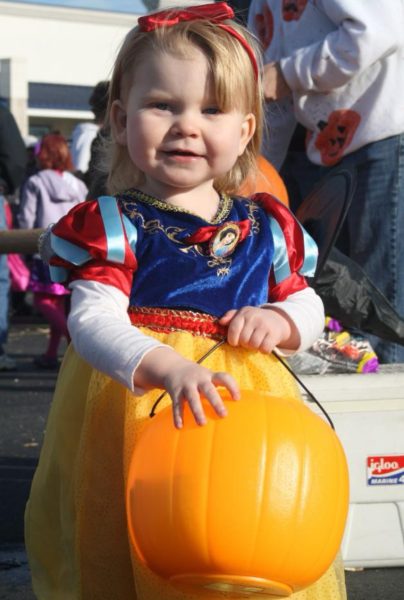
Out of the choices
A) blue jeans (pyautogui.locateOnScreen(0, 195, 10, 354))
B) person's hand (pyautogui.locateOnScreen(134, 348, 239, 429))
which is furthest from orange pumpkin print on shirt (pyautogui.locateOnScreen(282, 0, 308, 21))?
blue jeans (pyautogui.locateOnScreen(0, 195, 10, 354))

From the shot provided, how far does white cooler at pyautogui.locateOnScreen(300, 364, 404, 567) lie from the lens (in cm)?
318

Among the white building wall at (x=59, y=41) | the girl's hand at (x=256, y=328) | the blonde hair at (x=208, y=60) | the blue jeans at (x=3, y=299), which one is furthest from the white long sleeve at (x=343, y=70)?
the white building wall at (x=59, y=41)

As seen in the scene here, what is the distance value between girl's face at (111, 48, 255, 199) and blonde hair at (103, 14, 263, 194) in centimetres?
2

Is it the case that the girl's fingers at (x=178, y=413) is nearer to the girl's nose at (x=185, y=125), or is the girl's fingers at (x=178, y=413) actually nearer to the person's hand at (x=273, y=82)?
the girl's nose at (x=185, y=125)

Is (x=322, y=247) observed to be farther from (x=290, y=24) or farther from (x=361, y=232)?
(x=290, y=24)

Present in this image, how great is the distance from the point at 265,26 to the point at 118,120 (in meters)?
1.95

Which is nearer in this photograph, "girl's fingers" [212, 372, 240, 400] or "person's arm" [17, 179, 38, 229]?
"girl's fingers" [212, 372, 240, 400]

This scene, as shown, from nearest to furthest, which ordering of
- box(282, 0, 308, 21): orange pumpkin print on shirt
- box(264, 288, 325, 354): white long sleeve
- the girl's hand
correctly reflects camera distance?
the girl's hand
box(264, 288, 325, 354): white long sleeve
box(282, 0, 308, 21): orange pumpkin print on shirt

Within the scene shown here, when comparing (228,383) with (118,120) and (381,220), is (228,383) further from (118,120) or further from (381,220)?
(381,220)

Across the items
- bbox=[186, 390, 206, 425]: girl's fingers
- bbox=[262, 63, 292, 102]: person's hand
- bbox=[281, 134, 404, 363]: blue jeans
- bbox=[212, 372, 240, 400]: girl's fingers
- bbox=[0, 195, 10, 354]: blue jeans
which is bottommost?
bbox=[0, 195, 10, 354]: blue jeans

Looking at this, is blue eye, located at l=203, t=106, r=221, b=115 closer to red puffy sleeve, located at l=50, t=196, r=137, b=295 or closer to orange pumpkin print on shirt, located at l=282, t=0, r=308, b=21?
red puffy sleeve, located at l=50, t=196, r=137, b=295

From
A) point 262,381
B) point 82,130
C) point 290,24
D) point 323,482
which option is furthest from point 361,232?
point 82,130

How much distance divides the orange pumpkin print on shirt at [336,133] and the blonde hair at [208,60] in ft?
4.71

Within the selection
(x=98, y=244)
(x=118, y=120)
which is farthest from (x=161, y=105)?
(x=98, y=244)
